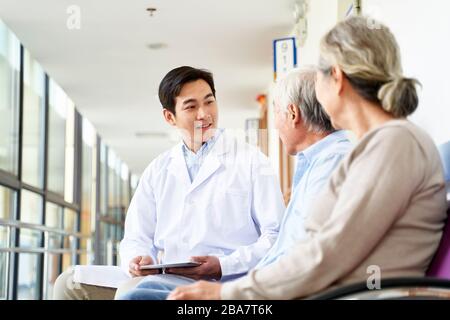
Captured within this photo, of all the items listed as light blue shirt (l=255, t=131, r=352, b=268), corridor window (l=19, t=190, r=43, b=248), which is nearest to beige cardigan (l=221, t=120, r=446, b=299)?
light blue shirt (l=255, t=131, r=352, b=268)

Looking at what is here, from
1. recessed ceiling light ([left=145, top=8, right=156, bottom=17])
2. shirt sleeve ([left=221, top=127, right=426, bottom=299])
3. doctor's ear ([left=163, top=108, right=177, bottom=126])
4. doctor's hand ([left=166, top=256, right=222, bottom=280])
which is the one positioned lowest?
doctor's hand ([left=166, top=256, right=222, bottom=280])

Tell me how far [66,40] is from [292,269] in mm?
3834

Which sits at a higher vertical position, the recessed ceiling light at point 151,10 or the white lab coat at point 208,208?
the recessed ceiling light at point 151,10

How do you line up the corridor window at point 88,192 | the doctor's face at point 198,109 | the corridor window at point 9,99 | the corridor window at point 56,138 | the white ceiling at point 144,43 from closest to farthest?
the doctor's face at point 198,109
the white ceiling at point 144,43
the corridor window at point 9,99
the corridor window at point 56,138
the corridor window at point 88,192

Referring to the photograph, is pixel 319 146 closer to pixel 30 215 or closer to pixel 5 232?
pixel 5 232

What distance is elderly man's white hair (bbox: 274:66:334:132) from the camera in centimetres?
179

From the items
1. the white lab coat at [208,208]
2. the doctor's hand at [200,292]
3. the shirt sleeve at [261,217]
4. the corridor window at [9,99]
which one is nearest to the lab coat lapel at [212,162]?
the white lab coat at [208,208]

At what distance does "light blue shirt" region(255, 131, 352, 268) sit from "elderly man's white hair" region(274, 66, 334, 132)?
0.05 metres

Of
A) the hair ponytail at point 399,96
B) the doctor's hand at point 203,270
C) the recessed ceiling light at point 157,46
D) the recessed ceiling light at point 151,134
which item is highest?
the recessed ceiling light at point 157,46

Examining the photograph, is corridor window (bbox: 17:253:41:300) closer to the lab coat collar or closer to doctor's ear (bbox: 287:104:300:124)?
the lab coat collar

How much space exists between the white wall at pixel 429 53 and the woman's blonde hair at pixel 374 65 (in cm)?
58

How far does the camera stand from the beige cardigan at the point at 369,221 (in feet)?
4.19

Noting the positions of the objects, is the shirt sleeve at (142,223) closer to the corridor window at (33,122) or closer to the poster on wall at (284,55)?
the poster on wall at (284,55)
